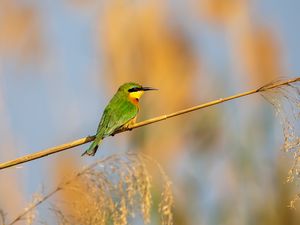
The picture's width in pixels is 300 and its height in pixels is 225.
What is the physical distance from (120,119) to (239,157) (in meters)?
0.58

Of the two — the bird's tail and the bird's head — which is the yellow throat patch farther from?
the bird's tail

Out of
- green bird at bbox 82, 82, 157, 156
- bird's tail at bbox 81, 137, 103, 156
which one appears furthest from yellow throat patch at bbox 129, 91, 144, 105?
bird's tail at bbox 81, 137, 103, 156

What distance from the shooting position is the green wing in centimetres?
318

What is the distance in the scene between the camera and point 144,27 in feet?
13.7

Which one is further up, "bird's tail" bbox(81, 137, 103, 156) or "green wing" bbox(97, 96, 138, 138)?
"green wing" bbox(97, 96, 138, 138)

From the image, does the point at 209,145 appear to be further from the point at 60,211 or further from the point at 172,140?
the point at 60,211

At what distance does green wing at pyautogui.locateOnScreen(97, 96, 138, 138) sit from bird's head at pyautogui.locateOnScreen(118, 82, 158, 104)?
0.23 ft

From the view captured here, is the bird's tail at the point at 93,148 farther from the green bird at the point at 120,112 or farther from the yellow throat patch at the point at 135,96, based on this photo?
the yellow throat patch at the point at 135,96

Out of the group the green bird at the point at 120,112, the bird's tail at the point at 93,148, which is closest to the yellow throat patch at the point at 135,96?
the green bird at the point at 120,112

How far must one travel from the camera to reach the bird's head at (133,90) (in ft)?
12.0

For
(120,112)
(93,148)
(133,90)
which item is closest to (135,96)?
(133,90)

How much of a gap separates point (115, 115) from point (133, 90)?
359 millimetres

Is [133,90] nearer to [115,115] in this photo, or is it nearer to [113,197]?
[115,115]

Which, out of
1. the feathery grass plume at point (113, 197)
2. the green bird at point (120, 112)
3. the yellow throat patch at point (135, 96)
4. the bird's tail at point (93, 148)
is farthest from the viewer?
the yellow throat patch at point (135, 96)
